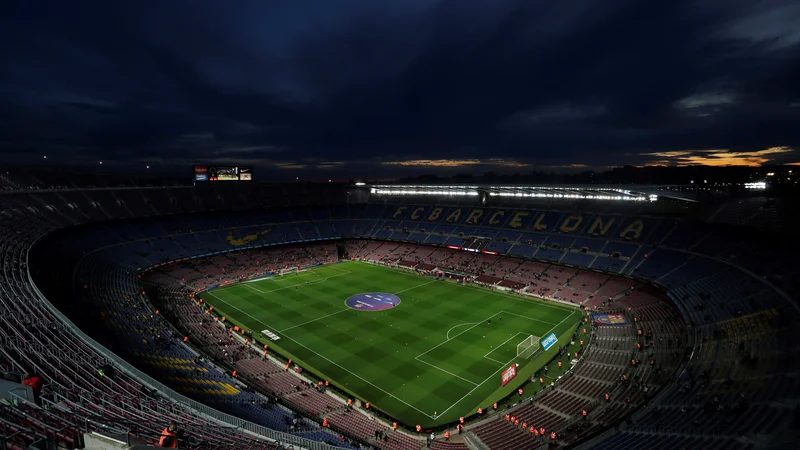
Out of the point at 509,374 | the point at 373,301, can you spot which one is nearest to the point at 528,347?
the point at 509,374

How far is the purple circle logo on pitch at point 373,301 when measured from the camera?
46000 mm

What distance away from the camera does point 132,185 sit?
2842 inches

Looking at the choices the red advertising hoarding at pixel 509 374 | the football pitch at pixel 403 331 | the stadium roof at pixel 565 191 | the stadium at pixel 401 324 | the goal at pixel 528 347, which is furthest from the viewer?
the stadium roof at pixel 565 191

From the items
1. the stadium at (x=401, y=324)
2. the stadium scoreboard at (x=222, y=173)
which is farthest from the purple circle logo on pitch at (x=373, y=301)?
the stadium scoreboard at (x=222, y=173)

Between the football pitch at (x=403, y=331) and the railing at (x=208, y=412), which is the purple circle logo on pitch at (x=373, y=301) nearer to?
the football pitch at (x=403, y=331)

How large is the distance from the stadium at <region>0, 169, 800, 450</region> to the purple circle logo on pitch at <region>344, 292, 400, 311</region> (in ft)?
1.24

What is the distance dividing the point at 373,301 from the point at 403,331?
9.52m

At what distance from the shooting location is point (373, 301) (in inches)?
1892

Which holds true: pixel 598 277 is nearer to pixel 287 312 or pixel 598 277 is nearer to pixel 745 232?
pixel 745 232

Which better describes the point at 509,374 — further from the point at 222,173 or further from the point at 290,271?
the point at 222,173

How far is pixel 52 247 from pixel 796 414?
194 ft

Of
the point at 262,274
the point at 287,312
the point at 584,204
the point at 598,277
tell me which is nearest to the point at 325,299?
the point at 287,312

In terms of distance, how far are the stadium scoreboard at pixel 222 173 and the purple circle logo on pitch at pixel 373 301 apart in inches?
1449

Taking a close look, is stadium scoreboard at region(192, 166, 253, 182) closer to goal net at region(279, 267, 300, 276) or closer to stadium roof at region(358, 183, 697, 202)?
goal net at region(279, 267, 300, 276)
